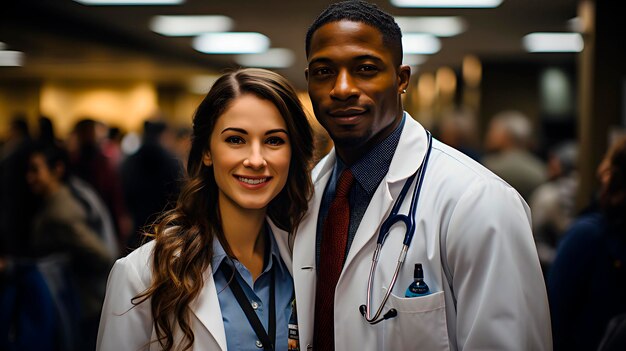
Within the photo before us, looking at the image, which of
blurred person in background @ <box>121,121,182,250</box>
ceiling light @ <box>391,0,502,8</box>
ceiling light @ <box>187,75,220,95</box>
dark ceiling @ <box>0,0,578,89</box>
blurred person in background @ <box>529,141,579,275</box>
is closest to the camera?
blurred person in background @ <box>529,141,579,275</box>

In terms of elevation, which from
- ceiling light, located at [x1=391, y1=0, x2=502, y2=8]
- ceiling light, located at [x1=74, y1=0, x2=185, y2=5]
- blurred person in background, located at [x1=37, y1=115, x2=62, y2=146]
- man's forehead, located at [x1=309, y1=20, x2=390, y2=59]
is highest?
ceiling light, located at [x1=74, y1=0, x2=185, y2=5]

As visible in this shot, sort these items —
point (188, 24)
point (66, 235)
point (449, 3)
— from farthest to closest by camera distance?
point (188, 24)
point (449, 3)
point (66, 235)

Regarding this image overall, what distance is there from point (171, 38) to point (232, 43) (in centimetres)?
102

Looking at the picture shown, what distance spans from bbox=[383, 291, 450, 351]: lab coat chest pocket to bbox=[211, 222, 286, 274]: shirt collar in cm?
41

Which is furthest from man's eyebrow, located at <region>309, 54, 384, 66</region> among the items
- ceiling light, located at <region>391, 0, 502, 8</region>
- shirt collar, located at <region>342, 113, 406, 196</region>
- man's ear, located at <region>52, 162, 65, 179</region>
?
ceiling light, located at <region>391, 0, 502, 8</region>

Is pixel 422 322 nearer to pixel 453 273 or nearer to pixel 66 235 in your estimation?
pixel 453 273

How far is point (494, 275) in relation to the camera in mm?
1622

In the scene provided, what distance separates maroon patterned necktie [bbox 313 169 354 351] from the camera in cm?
184

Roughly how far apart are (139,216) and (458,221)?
151 inches

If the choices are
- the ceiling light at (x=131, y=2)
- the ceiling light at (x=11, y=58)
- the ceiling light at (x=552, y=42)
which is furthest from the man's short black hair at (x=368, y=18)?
the ceiling light at (x=11, y=58)

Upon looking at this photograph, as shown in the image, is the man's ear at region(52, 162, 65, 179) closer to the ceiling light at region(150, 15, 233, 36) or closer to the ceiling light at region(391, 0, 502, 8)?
the ceiling light at region(391, 0, 502, 8)

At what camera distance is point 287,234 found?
204 cm

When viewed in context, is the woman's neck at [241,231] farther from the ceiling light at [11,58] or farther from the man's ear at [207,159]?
the ceiling light at [11,58]

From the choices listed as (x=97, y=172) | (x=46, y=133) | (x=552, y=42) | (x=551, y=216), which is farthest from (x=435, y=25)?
(x=46, y=133)
